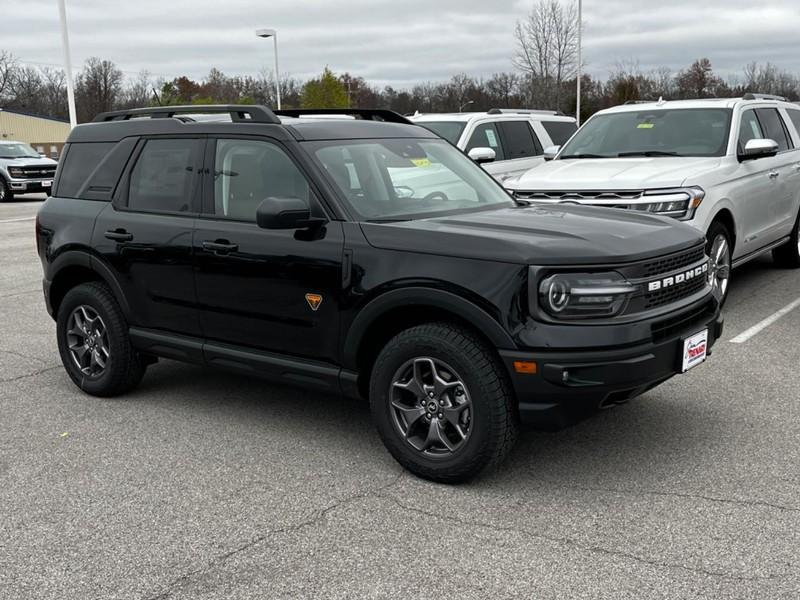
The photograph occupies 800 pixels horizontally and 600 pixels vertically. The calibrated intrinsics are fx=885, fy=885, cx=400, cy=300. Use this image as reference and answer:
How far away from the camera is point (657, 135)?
877 cm

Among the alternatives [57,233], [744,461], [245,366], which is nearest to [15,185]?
[57,233]

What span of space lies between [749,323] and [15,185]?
23110mm

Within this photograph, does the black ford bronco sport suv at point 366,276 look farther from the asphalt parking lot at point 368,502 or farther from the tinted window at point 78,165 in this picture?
the asphalt parking lot at point 368,502

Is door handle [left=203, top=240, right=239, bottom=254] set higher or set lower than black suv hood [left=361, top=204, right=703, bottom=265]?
lower

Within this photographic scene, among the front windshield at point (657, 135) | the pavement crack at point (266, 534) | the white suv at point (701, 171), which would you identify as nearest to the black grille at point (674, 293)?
the pavement crack at point (266, 534)

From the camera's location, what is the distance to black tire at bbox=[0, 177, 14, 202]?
25656 mm

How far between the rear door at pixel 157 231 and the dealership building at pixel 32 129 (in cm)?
7365

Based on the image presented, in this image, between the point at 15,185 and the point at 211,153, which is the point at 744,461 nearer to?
the point at 211,153

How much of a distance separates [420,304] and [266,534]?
1.27m

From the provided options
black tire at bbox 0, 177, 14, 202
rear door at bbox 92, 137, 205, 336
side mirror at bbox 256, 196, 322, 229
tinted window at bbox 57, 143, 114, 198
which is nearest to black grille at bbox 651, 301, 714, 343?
side mirror at bbox 256, 196, 322, 229

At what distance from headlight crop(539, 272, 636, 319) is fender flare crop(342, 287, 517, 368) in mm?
247

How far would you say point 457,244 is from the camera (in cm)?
417

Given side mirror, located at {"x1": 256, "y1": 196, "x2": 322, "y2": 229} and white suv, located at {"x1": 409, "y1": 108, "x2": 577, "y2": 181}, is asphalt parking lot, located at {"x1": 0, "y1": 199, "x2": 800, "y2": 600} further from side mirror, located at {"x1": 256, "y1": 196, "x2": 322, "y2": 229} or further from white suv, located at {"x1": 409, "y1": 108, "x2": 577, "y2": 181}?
white suv, located at {"x1": 409, "y1": 108, "x2": 577, "y2": 181}

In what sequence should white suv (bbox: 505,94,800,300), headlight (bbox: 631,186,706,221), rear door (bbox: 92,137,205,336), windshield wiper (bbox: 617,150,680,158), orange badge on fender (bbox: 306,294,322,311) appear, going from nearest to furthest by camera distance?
orange badge on fender (bbox: 306,294,322,311), rear door (bbox: 92,137,205,336), headlight (bbox: 631,186,706,221), white suv (bbox: 505,94,800,300), windshield wiper (bbox: 617,150,680,158)
